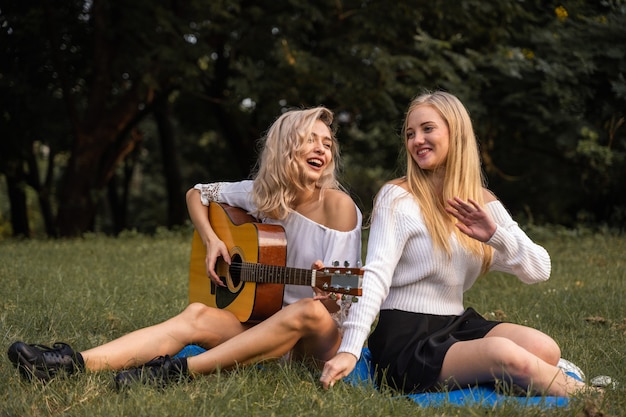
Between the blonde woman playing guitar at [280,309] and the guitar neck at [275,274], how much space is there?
7 cm

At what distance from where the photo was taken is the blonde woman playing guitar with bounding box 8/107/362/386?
315 centimetres

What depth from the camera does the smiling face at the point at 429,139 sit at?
3359mm

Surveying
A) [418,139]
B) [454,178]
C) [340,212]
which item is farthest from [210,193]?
[454,178]

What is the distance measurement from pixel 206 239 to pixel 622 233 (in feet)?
22.0

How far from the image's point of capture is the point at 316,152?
3670mm

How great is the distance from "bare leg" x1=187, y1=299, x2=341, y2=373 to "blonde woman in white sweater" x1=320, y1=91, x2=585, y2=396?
19 centimetres

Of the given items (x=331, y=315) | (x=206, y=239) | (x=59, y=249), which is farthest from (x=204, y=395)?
(x=59, y=249)

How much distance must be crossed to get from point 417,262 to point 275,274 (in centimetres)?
→ 63

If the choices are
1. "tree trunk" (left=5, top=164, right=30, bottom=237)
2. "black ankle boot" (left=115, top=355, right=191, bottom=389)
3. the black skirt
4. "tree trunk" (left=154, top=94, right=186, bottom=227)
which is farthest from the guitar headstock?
"tree trunk" (left=5, top=164, right=30, bottom=237)

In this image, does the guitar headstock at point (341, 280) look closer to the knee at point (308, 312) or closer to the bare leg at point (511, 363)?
the knee at point (308, 312)

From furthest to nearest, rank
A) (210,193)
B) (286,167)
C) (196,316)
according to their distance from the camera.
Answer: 1. (210,193)
2. (286,167)
3. (196,316)

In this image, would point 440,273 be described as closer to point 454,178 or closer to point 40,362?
point 454,178

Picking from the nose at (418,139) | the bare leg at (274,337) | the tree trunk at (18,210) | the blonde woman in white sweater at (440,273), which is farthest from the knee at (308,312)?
the tree trunk at (18,210)

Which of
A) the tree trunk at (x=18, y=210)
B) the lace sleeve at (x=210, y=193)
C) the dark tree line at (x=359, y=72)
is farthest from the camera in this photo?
the tree trunk at (x=18, y=210)
